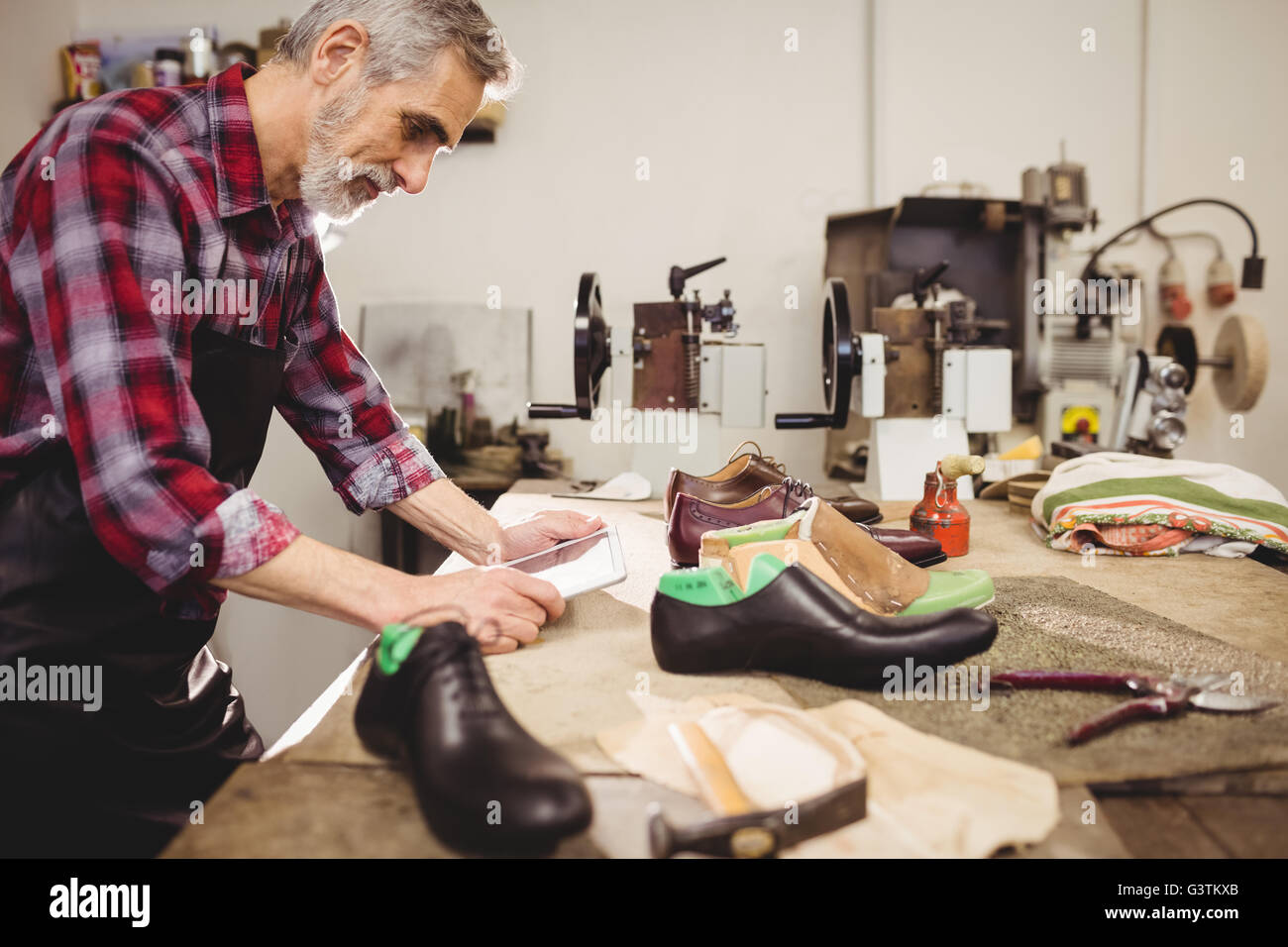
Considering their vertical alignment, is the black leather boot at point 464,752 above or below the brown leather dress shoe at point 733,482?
below

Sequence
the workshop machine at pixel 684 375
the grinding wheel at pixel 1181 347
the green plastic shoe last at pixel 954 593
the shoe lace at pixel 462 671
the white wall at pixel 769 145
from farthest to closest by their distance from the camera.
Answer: the white wall at pixel 769 145 → the grinding wheel at pixel 1181 347 → the workshop machine at pixel 684 375 → the green plastic shoe last at pixel 954 593 → the shoe lace at pixel 462 671

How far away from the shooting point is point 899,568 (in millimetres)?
1174

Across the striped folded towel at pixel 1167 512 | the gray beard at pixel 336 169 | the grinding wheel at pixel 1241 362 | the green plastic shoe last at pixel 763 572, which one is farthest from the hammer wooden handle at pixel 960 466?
the grinding wheel at pixel 1241 362

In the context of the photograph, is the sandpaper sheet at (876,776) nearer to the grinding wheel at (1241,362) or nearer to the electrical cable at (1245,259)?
the grinding wheel at (1241,362)

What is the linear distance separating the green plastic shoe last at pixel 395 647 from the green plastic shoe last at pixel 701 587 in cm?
30

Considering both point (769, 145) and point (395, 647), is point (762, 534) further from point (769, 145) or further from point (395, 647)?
point (769, 145)

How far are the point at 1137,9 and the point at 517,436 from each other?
3100 millimetres

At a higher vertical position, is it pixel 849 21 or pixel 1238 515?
pixel 849 21

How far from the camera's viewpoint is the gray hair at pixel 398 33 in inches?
46.8

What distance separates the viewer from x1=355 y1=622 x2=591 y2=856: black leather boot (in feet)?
1.92
